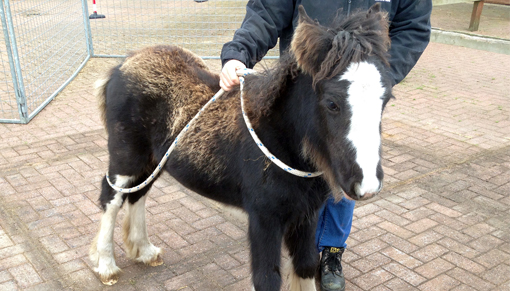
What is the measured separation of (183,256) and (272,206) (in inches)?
57.5

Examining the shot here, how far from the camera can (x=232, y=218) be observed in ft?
14.5

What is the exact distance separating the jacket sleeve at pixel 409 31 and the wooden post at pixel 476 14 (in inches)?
410

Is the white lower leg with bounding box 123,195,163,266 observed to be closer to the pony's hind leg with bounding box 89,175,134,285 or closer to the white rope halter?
the pony's hind leg with bounding box 89,175,134,285

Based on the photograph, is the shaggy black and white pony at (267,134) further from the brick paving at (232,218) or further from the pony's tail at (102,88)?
the brick paving at (232,218)

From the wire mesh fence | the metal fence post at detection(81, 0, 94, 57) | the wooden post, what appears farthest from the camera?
the wooden post

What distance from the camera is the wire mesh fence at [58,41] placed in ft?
21.4

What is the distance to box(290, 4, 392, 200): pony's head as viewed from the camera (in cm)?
211

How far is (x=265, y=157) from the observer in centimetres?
267

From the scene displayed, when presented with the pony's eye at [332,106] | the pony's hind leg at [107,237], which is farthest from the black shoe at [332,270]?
the pony's eye at [332,106]

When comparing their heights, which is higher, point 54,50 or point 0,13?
point 0,13

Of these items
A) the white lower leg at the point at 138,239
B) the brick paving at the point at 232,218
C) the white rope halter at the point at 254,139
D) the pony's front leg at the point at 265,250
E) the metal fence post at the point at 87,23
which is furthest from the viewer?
the metal fence post at the point at 87,23

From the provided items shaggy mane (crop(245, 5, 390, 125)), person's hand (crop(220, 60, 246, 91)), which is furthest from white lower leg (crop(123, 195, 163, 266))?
shaggy mane (crop(245, 5, 390, 125))

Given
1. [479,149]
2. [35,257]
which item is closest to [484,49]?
[479,149]

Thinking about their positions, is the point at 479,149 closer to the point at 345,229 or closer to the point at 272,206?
the point at 345,229
